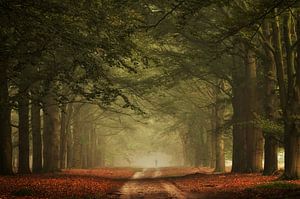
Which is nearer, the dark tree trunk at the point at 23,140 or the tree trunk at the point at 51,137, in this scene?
the dark tree trunk at the point at 23,140

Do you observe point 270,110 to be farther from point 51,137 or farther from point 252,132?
point 51,137

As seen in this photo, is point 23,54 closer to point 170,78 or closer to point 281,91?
point 281,91

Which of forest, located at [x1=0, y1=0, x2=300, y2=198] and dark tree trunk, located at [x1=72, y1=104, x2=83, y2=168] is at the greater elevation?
forest, located at [x1=0, y1=0, x2=300, y2=198]

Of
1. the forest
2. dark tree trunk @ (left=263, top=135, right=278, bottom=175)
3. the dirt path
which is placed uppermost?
the forest

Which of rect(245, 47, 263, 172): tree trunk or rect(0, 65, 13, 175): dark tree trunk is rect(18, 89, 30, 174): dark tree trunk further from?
rect(245, 47, 263, 172): tree trunk

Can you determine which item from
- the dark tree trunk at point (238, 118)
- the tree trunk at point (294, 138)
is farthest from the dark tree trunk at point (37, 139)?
the tree trunk at point (294, 138)

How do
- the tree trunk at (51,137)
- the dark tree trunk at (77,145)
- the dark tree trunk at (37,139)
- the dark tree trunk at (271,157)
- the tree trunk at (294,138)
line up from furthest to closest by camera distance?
1. the dark tree trunk at (77,145)
2. the tree trunk at (51,137)
3. the dark tree trunk at (37,139)
4. the dark tree trunk at (271,157)
5. the tree trunk at (294,138)

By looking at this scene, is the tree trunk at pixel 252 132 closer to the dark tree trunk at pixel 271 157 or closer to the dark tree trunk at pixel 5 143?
the dark tree trunk at pixel 271 157

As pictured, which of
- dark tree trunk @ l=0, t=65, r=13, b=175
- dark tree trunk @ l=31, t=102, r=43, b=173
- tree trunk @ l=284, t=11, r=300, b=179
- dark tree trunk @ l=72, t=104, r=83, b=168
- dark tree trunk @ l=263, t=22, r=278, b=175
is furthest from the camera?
dark tree trunk @ l=72, t=104, r=83, b=168

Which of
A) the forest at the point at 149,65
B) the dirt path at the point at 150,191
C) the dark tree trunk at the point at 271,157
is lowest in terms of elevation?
the dirt path at the point at 150,191

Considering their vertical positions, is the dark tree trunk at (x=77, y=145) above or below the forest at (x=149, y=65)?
below

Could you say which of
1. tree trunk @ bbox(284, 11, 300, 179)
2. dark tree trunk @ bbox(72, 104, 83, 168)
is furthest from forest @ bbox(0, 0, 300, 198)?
dark tree trunk @ bbox(72, 104, 83, 168)

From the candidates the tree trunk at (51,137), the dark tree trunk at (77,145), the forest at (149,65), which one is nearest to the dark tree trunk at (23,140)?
the forest at (149,65)

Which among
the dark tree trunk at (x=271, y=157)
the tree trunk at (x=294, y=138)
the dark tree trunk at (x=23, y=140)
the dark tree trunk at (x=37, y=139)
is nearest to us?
the tree trunk at (x=294, y=138)
